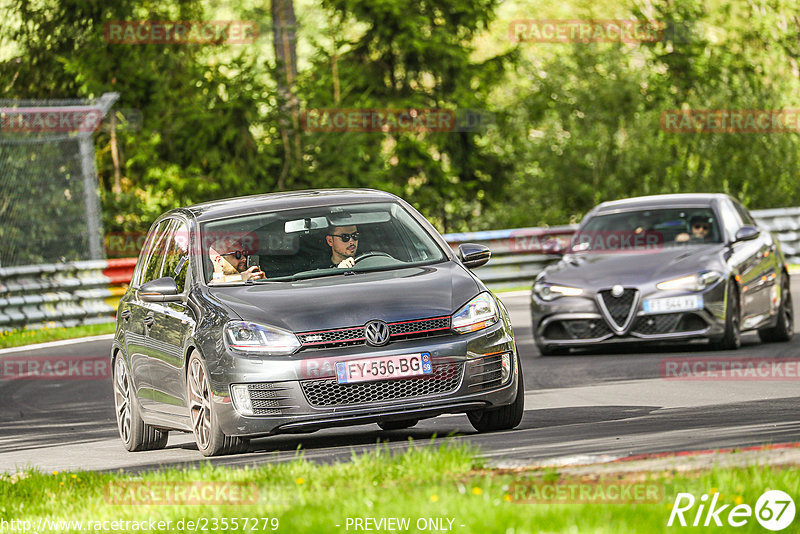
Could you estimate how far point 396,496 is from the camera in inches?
252

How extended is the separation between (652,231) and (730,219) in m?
0.86

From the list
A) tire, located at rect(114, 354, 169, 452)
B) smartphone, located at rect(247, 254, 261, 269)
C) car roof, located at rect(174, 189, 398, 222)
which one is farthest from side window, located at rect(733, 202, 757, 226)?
smartphone, located at rect(247, 254, 261, 269)

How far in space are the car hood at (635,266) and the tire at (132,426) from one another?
18.0 feet

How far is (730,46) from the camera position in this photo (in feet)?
141

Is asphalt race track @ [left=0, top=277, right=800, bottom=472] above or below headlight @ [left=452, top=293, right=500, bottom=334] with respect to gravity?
below

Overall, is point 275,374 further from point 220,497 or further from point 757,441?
point 757,441

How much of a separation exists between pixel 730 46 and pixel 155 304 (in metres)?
34.6

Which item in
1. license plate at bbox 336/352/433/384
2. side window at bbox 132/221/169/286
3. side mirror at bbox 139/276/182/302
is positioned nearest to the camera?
license plate at bbox 336/352/433/384

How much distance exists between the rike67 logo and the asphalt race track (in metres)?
1.33

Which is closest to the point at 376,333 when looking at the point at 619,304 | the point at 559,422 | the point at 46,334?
the point at 559,422

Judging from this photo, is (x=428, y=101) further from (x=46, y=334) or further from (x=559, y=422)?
(x=559, y=422)

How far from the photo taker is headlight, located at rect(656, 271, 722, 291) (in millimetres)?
14797

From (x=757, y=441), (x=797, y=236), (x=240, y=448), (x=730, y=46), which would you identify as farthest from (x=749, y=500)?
(x=730, y=46)

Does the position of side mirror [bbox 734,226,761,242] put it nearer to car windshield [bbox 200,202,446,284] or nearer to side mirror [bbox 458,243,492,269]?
side mirror [bbox 458,243,492,269]
